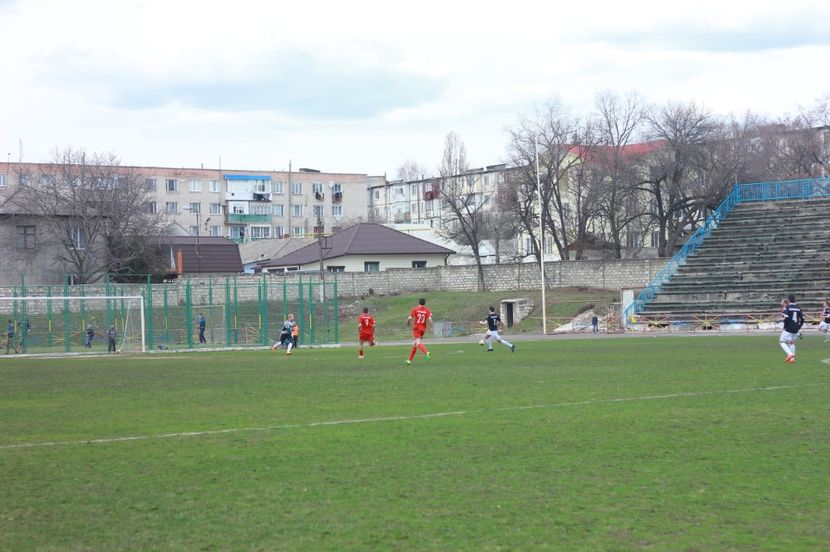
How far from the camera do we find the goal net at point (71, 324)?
145 ft

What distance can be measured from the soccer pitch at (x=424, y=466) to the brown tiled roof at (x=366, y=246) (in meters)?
60.8

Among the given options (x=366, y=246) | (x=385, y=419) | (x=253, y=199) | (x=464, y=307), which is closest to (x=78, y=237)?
(x=366, y=246)

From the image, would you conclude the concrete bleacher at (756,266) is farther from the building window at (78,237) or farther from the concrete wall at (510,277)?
the building window at (78,237)

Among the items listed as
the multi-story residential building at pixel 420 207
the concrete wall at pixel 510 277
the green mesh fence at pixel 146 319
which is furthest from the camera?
the multi-story residential building at pixel 420 207

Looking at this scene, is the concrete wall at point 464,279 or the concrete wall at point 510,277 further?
the concrete wall at point 510,277

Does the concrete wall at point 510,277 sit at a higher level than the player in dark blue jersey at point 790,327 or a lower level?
higher

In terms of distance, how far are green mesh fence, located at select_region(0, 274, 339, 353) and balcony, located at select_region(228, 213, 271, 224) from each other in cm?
7000

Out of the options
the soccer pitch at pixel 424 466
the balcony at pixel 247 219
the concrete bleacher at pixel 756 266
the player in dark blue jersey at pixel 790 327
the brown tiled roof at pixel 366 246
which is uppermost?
the balcony at pixel 247 219

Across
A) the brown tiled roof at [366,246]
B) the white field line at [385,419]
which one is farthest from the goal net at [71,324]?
the brown tiled roof at [366,246]

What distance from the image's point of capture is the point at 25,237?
235ft

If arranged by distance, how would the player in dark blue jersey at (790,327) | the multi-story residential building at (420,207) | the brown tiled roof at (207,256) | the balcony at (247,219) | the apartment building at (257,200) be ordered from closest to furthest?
the player in dark blue jersey at (790,327), the brown tiled roof at (207,256), the multi-story residential building at (420,207), the apartment building at (257,200), the balcony at (247,219)

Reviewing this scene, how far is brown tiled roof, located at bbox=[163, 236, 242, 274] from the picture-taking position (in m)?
80.3

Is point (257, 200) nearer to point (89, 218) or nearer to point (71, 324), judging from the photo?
point (89, 218)

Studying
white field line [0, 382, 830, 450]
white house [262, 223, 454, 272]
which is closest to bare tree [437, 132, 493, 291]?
white house [262, 223, 454, 272]
